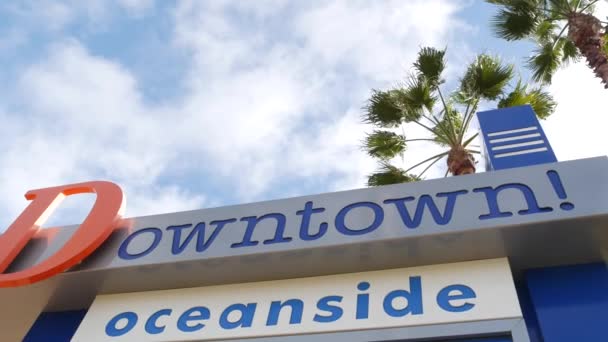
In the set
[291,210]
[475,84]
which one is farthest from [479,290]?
[475,84]

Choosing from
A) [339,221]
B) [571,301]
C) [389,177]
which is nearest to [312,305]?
[339,221]

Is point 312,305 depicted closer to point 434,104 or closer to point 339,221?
point 339,221

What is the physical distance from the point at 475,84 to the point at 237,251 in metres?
6.22

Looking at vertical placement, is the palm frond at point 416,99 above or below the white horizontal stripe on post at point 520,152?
above

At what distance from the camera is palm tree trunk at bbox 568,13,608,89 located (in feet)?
29.1

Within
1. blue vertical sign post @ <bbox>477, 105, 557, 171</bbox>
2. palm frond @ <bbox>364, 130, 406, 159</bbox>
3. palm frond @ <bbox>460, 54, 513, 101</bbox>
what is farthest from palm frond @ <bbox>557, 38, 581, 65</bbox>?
blue vertical sign post @ <bbox>477, 105, 557, 171</bbox>

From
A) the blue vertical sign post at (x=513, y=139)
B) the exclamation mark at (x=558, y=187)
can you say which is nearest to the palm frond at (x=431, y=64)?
the blue vertical sign post at (x=513, y=139)

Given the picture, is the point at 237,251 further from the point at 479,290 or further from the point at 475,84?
the point at 475,84

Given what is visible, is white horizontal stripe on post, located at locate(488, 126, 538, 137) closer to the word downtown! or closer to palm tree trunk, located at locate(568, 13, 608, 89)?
the word downtown!

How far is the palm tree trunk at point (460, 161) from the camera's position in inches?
349

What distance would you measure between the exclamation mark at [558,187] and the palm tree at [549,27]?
6329 mm

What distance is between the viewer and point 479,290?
12.4 feet

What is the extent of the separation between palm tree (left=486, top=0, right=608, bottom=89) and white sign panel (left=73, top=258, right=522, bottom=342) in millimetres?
6922

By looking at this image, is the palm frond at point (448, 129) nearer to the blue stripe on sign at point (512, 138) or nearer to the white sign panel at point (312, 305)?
the blue stripe on sign at point (512, 138)
